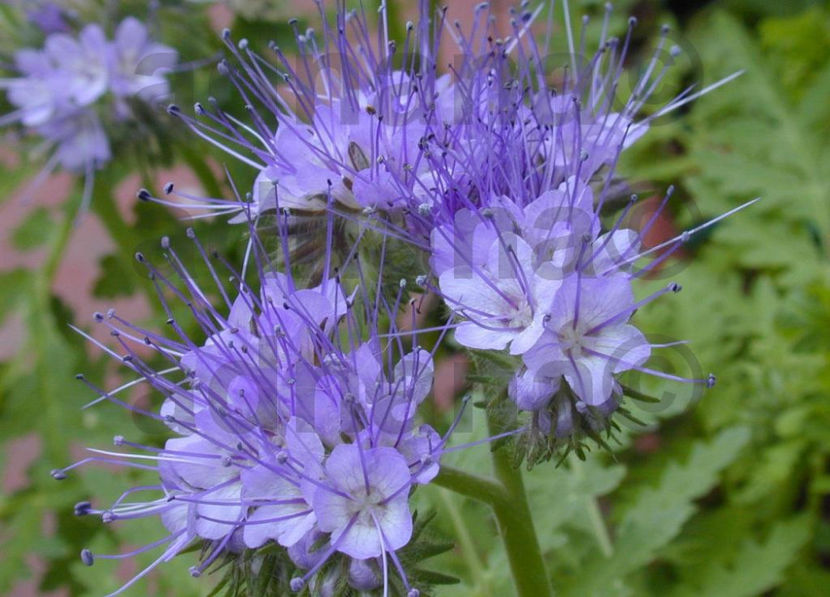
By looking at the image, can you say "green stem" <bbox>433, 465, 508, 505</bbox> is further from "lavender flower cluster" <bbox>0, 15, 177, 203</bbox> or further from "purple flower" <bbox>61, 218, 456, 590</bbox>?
"lavender flower cluster" <bbox>0, 15, 177, 203</bbox>

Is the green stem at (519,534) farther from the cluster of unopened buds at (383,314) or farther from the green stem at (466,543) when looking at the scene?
the green stem at (466,543)

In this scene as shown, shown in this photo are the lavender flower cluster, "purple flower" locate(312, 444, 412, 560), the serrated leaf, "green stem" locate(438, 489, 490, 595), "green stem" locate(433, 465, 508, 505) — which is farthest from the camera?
the lavender flower cluster

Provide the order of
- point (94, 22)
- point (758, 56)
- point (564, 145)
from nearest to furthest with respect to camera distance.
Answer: point (564, 145) < point (94, 22) < point (758, 56)

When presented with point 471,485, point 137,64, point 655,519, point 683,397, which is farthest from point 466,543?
point 137,64

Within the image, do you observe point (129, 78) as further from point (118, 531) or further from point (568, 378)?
point (568, 378)

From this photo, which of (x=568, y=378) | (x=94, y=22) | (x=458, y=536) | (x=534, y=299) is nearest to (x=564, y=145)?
(x=534, y=299)

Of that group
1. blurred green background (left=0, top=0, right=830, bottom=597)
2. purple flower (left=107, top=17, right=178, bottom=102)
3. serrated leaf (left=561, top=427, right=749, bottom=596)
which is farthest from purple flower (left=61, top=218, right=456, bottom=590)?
purple flower (left=107, top=17, right=178, bottom=102)
